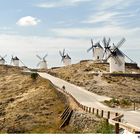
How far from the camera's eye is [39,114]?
188ft

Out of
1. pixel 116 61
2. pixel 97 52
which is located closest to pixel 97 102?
pixel 116 61

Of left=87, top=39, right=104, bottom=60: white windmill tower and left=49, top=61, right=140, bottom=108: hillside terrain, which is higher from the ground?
left=87, top=39, right=104, bottom=60: white windmill tower

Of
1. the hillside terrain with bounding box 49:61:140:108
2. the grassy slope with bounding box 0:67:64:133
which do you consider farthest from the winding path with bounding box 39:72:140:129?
the grassy slope with bounding box 0:67:64:133

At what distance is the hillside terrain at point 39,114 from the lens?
41.0m

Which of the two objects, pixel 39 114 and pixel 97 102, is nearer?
pixel 39 114

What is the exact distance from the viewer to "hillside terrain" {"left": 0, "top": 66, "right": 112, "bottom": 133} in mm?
41031

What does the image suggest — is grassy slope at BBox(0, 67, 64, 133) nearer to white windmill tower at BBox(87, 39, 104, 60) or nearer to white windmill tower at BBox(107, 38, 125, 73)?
white windmill tower at BBox(107, 38, 125, 73)

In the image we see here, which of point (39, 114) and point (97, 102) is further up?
point (97, 102)

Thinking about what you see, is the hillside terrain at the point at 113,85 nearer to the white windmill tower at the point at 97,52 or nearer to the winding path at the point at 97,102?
the winding path at the point at 97,102

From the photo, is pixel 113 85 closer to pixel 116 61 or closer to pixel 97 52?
pixel 116 61
